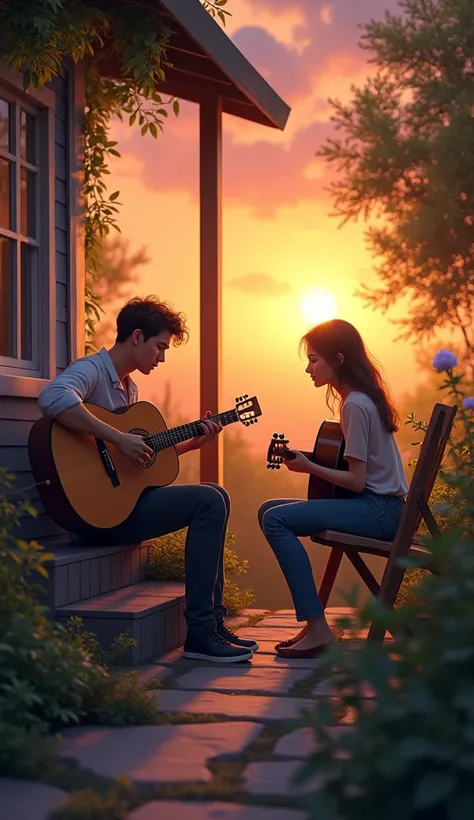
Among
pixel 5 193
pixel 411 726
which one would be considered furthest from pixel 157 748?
pixel 5 193

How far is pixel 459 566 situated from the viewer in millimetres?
1824

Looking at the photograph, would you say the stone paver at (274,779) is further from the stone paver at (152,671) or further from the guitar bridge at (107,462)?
the guitar bridge at (107,462)

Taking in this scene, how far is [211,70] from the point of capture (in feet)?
18.9

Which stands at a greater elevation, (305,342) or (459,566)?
(305,342)

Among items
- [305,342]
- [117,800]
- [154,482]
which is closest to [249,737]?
[117,800]

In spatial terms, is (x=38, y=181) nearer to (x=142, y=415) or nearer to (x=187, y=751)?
(x=142, y=415)

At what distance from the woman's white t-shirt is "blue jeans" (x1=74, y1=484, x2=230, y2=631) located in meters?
0.60

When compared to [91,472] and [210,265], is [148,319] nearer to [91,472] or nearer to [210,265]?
[91,472]

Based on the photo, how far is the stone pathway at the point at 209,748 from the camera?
2240 millimetres

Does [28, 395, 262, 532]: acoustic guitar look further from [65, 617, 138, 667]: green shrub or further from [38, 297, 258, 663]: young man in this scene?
[65, 617, 138, 667]: green shrub

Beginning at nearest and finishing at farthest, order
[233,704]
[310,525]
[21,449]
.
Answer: [233,704], [310,525], [21,449]

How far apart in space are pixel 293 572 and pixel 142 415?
0.97 m

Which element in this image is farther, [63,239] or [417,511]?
[63,239]

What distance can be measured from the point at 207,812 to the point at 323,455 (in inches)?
96.7
